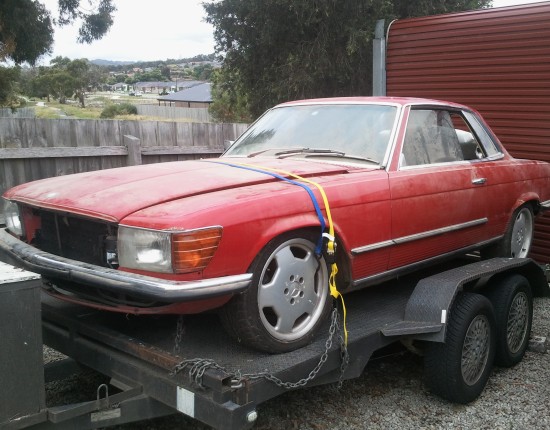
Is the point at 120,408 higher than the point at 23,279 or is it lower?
lower

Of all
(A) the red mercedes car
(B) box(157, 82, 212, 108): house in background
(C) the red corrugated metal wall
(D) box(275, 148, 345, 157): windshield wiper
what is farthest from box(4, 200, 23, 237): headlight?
(B) box(157, 82, 212, 108): house in background

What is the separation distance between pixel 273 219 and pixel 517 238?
335 cm

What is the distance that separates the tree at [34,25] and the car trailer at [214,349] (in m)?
9.36

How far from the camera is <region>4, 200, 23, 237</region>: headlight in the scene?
363 cm

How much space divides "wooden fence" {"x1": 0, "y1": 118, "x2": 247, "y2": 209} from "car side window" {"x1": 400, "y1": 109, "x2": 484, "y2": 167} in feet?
16.7

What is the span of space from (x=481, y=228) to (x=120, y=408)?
3201mm

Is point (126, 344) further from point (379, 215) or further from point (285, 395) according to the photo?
point (379, 215)

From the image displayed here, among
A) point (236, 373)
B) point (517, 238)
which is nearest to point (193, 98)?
point (517, 238)

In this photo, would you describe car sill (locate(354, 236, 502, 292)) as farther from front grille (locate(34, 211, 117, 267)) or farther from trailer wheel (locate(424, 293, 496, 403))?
front grille (locate(34, 211, 117, 267))

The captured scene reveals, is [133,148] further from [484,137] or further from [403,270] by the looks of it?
[403,270]

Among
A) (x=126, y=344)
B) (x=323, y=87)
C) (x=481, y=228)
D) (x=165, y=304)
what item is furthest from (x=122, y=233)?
(x=323, y=87)

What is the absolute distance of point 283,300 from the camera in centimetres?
311

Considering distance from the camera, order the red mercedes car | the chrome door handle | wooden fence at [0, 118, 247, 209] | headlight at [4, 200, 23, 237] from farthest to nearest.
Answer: wooden fence at [0, 118, 247, 209], the chrome door handle, headlight at [4, 200, 23, 237], the red mercedes car

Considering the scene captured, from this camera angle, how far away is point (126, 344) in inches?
117
